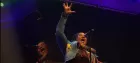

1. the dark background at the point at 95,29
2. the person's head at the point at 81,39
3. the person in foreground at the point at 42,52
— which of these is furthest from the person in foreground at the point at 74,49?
the dark background at the point at 95,29

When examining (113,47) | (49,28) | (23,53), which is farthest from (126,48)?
(23,53)

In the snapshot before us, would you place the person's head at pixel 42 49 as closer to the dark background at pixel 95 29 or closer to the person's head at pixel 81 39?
the dark background at pixel 95 29

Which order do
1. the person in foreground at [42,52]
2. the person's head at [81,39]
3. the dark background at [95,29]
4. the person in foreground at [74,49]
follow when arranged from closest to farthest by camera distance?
1. the person in foreground at [74,49]
2. the person's head at [81,39]
3. the person in foreground at [42,52]
4. the dark background at [95,29]

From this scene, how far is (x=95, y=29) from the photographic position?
3801mm

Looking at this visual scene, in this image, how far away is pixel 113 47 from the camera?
384cm

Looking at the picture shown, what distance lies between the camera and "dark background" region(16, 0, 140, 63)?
3.71m

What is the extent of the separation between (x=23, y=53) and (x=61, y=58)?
51 centimetres

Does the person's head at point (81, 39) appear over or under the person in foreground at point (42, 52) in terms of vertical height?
over

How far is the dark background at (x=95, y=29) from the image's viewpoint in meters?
3.71

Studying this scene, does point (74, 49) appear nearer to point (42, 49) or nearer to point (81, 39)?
point (81, 39)

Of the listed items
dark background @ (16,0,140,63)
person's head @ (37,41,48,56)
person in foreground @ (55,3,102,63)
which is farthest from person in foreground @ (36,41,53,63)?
person in foreground @ (55,3,102,63)

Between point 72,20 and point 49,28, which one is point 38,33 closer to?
point 49,28

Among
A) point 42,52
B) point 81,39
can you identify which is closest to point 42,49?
point 42,52

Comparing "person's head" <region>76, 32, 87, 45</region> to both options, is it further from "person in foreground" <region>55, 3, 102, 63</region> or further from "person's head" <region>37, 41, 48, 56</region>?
"person's head" <region>37, 41, 48, 56</region>
